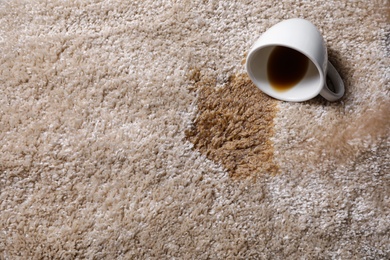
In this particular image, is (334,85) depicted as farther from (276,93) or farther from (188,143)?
(188,143)

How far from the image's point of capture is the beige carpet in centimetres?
91

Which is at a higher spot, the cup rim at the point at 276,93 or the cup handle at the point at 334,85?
the cup rim at the point at 276,93

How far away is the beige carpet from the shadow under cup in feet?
0.08

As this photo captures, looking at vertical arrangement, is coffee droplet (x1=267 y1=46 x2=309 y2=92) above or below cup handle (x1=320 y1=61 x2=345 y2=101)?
above

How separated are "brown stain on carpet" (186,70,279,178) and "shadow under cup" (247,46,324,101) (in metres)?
0.02

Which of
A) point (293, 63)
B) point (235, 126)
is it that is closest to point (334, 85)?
point (293, 63)

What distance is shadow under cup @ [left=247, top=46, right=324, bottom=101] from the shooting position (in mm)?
903

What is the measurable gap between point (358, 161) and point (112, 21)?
50cm

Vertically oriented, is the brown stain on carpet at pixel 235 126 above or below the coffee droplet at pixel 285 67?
below

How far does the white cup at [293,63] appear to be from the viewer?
2.80 feet

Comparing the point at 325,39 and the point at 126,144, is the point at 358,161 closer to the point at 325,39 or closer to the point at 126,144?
the point at 325,39

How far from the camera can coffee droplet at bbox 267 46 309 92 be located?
92 centimetres

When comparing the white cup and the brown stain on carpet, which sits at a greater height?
the white cup

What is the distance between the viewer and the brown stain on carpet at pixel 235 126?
927 millimetres
